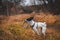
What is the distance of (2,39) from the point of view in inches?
116

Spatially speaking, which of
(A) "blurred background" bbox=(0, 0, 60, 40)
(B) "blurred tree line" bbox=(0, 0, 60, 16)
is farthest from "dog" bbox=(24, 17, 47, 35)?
(B) "blurred tree line" bbox=(0, 0, 60, 16)

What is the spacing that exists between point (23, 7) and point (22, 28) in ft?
0.90

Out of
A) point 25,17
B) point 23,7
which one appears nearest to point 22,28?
point 25,17

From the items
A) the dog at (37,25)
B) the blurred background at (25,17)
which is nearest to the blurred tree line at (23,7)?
the blurred background at (25,17)

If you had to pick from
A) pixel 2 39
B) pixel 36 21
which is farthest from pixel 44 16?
pixel 2 39

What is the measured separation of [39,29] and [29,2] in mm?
372

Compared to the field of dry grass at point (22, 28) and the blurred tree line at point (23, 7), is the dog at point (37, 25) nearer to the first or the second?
the field of dry grass at point (22, 28)

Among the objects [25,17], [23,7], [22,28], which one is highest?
[23,7]

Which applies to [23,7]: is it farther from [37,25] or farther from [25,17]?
[37,25]

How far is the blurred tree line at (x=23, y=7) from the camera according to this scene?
300 cm

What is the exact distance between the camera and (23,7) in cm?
304

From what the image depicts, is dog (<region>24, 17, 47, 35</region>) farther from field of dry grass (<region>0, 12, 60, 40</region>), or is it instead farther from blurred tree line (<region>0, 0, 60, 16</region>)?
blurred tree line (<region>0, 0, 60, 16</region>)

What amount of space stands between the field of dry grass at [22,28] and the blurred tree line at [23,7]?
66mm

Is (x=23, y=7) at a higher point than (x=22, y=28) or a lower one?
higher
